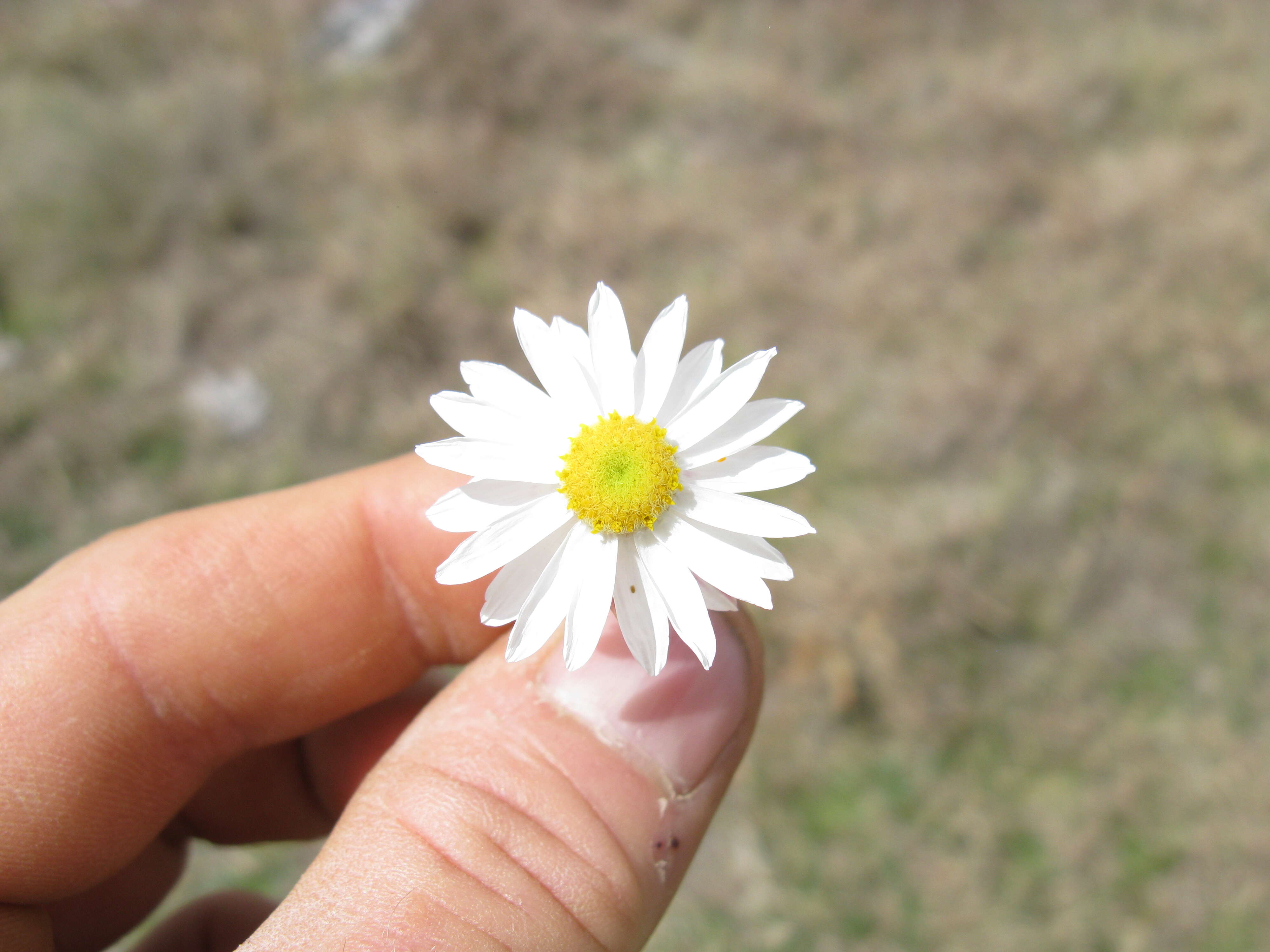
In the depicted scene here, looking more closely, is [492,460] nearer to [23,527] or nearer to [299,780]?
[299,780]

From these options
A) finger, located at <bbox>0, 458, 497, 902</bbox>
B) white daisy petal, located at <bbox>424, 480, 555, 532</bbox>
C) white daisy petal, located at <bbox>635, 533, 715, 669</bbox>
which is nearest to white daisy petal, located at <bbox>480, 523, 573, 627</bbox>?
white daisy petal, located at <bbox>424, 480, 555, 532</bbox>

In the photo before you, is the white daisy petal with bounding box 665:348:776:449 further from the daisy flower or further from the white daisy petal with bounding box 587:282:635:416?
the white daisy petal with bounding box 587:282:635:416

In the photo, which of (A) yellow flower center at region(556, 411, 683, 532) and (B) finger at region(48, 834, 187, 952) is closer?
(A) yellow flower center at region(556, 411, 683, 532)

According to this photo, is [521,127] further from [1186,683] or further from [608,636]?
[1186,683]

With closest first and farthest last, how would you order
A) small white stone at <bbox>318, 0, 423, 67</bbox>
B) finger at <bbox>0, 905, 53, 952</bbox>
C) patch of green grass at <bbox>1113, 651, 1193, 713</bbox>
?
finger at <bbox>0, 905, 53, 952</bbox>
patch of green grass at <bbox>1113, 651, 1193, 713</bbox>
small white stone at <bbox>318, 0, 423, 67</bbox>

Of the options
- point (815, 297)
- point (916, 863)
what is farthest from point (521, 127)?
point (916, 863)

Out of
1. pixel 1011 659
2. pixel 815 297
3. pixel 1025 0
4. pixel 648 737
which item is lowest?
pixel 648 737

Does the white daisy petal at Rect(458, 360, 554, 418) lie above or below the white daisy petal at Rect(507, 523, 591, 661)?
above

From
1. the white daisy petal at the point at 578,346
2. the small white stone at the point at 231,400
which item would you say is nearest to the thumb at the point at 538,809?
the white daisy petal at the point at 578,346

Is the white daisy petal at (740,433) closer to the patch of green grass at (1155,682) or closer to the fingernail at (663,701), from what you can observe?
the fingernail at (663,701)
